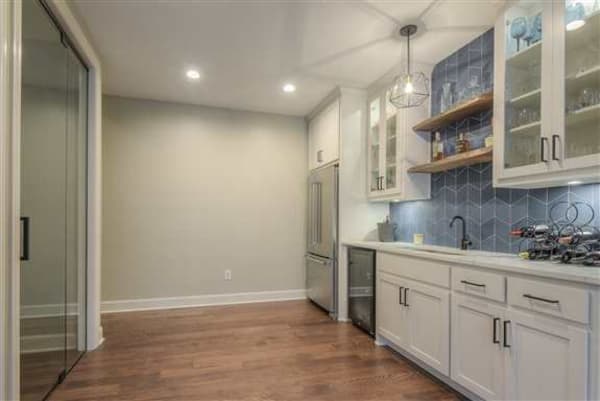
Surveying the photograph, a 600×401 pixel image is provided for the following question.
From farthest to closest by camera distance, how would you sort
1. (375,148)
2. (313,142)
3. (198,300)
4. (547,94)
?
(313,142), (198,300), (375,148), (547,94)

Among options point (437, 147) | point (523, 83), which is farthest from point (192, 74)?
point (523, 83)

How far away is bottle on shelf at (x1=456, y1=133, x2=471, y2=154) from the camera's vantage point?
263cm

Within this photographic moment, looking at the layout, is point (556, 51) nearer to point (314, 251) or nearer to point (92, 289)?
point (314, 251)

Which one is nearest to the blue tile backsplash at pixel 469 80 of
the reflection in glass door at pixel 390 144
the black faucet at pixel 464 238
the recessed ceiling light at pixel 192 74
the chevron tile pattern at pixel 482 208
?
the chevron tile pattern at pixel 482 208

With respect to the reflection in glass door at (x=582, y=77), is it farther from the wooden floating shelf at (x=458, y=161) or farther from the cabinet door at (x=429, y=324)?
the cabinet door at (x=429, y=324)

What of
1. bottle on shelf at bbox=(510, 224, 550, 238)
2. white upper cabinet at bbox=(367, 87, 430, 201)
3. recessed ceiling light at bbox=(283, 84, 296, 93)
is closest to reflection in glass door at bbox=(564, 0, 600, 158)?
bottle on shelf at bbox=(510, 224, 550, 238)

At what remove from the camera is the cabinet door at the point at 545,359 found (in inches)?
55.6

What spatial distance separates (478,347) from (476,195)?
47.0 inches

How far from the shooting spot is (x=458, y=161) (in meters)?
2.52

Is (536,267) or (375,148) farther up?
(375,148)

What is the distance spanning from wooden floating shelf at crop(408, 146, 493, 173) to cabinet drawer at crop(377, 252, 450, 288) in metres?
0.81

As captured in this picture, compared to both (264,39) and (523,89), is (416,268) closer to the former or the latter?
(523,89)

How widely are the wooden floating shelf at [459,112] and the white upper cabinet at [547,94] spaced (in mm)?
180

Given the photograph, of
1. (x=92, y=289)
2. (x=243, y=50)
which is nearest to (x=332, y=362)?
(x=92, y=289)
